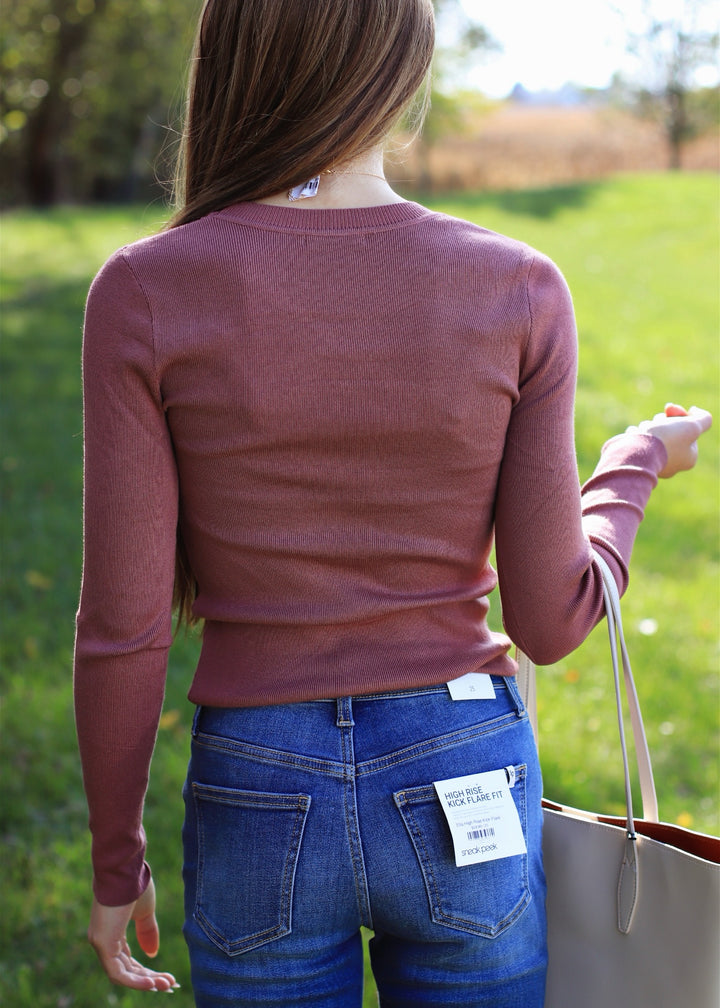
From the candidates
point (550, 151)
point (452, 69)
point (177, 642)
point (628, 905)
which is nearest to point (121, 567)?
point (628, 905)

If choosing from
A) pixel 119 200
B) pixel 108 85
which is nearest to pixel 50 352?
pixel 108 85

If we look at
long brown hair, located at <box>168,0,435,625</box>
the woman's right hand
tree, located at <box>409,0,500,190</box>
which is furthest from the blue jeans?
tree, located at <box>409,0,500,190</box>

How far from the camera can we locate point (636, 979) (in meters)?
1.47

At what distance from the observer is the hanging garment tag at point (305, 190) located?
1.32 m

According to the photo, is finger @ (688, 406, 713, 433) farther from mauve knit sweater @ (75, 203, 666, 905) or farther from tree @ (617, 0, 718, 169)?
tree @ (617, 0, 718, 169)

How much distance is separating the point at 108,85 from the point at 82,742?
62.6 ft

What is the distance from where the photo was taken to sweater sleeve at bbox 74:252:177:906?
1275mm

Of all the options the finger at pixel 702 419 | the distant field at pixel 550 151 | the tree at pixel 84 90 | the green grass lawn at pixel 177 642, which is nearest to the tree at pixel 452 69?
the distant field at pixel 550 151

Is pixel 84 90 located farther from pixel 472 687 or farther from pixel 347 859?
pixel 347 859

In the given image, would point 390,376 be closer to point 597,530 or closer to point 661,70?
point 597,530

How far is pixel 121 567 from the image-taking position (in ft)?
4.48

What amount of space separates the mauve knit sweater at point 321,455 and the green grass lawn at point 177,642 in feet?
0.96

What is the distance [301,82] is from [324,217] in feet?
0.54

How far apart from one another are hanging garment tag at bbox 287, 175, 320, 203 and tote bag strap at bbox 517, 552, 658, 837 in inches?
23.8
